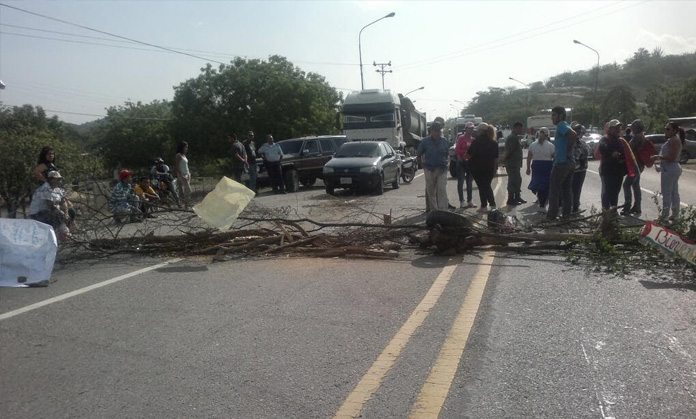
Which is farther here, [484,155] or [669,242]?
[484,155]

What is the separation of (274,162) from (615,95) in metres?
63.2

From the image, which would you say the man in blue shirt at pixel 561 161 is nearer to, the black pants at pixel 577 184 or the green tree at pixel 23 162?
the black pants at pixel 577 184

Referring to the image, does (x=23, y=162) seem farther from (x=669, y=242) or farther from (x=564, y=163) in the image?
(x=669, y=242)

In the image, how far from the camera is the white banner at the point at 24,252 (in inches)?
322

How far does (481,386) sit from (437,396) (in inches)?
14.1

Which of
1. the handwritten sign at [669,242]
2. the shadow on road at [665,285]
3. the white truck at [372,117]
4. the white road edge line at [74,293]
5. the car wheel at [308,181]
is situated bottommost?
the car wheel at [308,181]

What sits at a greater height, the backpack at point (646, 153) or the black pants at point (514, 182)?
the backpack at point (646, 153)

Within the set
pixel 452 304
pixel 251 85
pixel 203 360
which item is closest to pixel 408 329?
pixel 452 304

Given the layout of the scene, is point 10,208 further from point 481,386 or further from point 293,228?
point 481,386

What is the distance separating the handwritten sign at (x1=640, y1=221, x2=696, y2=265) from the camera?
7473 mm

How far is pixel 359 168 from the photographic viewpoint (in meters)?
19.7

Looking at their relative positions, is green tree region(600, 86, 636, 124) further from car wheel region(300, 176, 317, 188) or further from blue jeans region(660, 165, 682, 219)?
blue jeans region(660, 165, 682, 219)

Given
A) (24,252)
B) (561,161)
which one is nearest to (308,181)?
(561,161)

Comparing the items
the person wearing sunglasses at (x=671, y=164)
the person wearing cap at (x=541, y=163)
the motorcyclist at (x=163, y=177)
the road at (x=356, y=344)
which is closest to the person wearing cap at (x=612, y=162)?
the person wearing sunglasses at (x=671, y=164)
